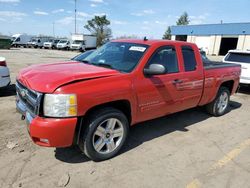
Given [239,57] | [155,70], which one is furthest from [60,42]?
[155,70]

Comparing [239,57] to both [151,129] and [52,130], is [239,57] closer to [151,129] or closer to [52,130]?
[151,129]

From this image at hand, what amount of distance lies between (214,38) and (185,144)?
49.2m

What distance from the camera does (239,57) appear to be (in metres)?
9.70

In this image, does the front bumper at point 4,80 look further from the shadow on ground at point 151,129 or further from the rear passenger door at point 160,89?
the rear passenger door at point 160,89

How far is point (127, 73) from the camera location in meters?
3.79

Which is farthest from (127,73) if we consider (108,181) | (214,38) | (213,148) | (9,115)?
(214,38)

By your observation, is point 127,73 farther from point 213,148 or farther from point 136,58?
point 213,148

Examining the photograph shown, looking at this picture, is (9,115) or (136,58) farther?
(9,115)

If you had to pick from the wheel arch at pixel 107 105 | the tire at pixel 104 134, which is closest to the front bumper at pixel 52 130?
the wheel arch at pixel 107 105

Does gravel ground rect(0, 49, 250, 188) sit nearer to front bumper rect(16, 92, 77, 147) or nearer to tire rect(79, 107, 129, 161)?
tire rect(79, 107, 129, 161)

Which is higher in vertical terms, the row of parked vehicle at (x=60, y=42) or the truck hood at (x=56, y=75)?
the truck hood at (x=56, y=75)

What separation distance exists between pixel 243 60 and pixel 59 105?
8.55 meters

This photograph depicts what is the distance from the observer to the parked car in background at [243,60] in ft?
29.7

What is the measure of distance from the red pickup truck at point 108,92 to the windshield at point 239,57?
16.4 ft
